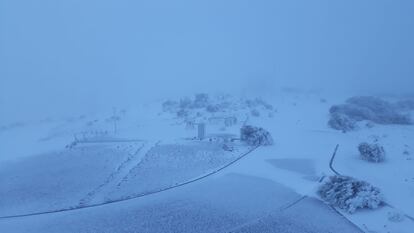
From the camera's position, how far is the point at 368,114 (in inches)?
1312

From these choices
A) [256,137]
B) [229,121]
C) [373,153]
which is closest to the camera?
[373,153]

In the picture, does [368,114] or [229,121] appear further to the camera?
[229,121]

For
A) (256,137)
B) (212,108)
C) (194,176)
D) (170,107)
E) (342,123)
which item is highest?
(212,108)

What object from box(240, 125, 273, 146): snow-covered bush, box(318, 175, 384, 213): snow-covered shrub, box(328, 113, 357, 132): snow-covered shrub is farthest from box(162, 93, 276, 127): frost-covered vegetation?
box(318, 175, 384, 213): snow-covered shrub

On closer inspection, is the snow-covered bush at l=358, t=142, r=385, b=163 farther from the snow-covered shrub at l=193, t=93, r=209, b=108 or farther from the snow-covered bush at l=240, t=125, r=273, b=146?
the snow-covered shrub at l=193, t=93, r=209, b=108

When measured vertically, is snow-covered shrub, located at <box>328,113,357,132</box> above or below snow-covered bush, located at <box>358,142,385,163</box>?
above

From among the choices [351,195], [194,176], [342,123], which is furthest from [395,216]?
[342,123]

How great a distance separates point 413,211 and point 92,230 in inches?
571

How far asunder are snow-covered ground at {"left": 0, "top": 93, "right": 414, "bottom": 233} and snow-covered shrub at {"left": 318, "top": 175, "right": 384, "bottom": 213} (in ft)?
1.39

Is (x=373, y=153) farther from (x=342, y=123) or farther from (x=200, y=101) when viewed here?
(x=200, y=101)

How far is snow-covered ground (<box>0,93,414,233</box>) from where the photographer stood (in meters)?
15.1

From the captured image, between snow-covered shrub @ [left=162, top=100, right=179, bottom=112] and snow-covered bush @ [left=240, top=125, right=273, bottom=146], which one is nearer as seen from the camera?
snow-covered bush @ [left=240, top=125, right=273, bottom=146]

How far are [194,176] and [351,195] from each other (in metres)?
9.13

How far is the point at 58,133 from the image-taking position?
34.4 m
